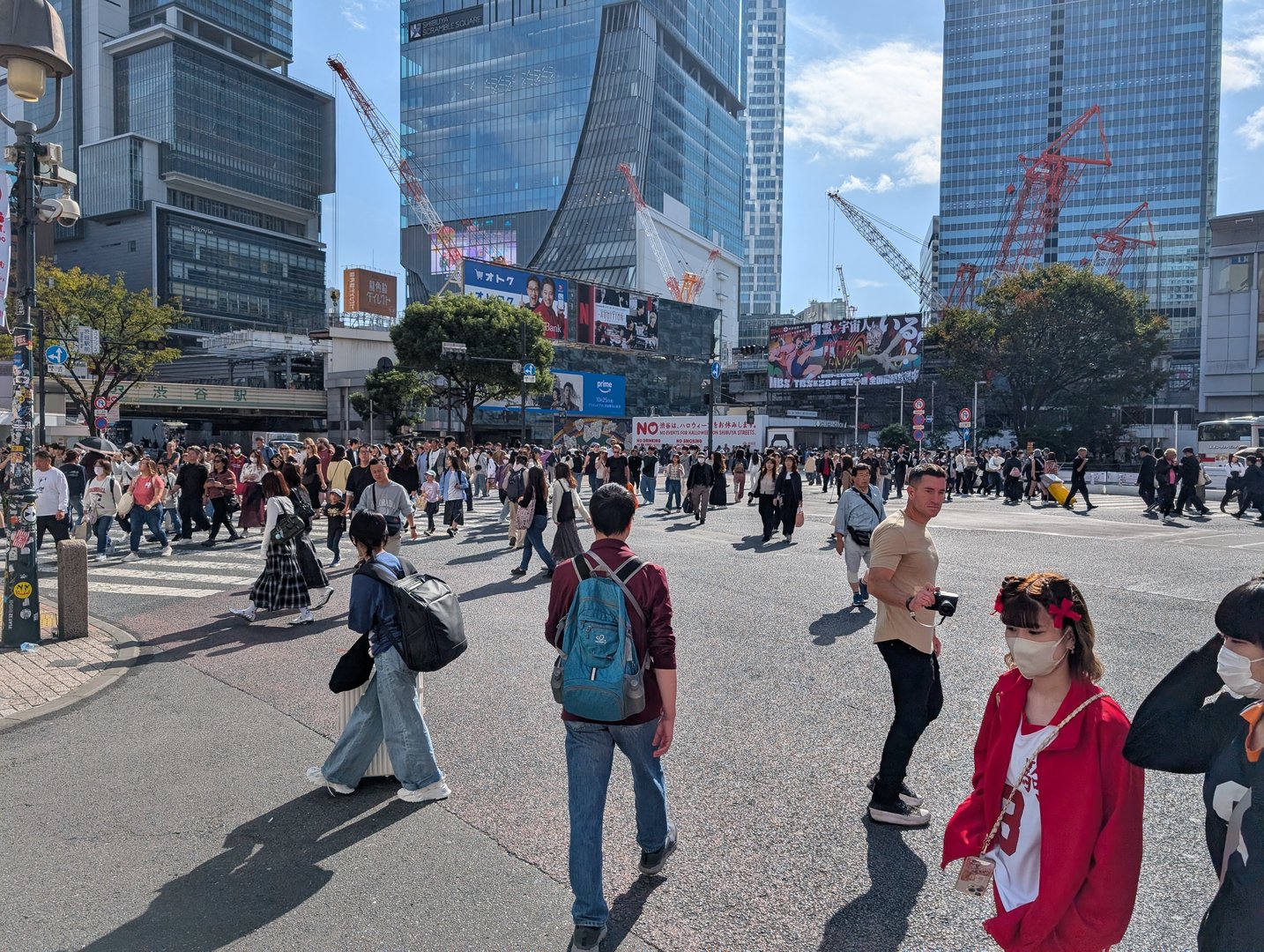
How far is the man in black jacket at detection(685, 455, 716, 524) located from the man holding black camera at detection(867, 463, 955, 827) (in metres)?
14.3

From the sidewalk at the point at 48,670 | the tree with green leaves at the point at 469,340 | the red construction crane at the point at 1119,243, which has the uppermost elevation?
the red construction crane at the point at 1119,243

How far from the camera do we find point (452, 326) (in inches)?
1711

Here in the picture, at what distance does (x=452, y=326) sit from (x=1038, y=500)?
29.7 meters

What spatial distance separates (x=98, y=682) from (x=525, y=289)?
57.3 meters

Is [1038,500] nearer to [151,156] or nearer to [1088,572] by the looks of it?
[1088,572]

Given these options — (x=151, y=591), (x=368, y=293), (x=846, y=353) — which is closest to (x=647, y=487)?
(x=151, y=591)

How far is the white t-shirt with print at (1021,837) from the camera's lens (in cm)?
223

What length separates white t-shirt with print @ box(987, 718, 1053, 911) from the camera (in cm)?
223

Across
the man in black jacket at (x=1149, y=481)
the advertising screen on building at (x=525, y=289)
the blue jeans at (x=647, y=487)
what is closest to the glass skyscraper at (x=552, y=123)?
the advertising screen on building at (x=525, y=289)

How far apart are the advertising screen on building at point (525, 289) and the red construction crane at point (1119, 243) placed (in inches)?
2812

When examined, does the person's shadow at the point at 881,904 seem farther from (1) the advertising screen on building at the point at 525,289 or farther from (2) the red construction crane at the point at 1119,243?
(2) the red construction crane at the point at 1119,243

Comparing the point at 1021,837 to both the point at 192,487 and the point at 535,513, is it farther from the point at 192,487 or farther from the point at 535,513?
the point at 192,487

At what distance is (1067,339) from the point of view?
4909 cm

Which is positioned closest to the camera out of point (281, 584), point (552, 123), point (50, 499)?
point (281, 584)
